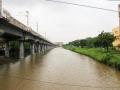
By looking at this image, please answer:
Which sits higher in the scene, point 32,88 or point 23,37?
point 23,37

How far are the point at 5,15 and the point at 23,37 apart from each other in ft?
73.6

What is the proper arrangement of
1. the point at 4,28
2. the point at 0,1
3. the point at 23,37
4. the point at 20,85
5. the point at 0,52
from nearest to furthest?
the point at 20,85
the point at 0,1
the point at 4,28
the point at 23,37
the point at 0,52

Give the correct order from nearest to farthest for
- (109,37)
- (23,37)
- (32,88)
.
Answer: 1. (32,88)
2. (23,37)
3. (109,37)

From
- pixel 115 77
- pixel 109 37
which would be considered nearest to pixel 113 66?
pixel 115 77

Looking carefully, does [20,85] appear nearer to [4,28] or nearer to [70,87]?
[70,87]

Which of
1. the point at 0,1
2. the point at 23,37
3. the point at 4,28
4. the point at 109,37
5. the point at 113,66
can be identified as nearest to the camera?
the point at 0,1

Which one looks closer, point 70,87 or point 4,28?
point 70,87

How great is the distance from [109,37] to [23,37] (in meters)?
26.5

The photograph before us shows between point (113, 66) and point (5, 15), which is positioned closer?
point (5, 15)

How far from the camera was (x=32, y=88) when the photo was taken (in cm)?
2119

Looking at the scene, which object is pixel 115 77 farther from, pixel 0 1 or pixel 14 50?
pixel 14 50

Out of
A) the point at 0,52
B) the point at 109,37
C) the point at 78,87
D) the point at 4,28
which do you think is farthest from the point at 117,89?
the point at 109,37

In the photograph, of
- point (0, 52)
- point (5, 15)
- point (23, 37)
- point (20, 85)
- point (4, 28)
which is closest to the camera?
point (20, 85)

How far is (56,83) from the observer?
23.8m
